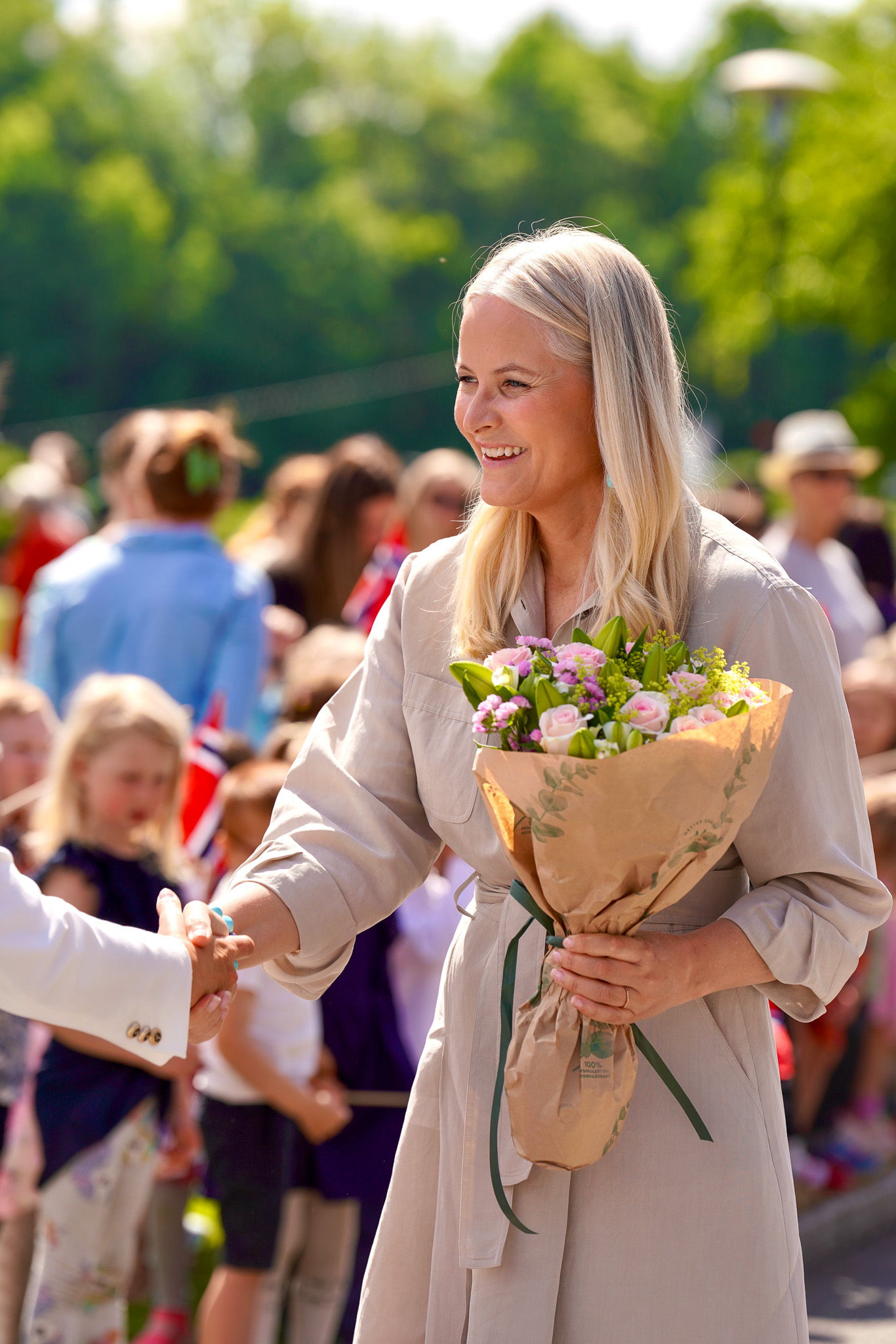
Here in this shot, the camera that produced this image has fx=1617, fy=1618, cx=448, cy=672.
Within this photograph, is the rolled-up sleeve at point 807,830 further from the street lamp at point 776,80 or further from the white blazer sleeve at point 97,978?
the street lamp at point 776,80

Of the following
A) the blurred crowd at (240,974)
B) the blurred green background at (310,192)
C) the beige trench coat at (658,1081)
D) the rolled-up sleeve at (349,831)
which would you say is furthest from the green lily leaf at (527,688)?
the blurred green background at (310,192)

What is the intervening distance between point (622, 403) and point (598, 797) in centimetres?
64

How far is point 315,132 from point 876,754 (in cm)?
7030

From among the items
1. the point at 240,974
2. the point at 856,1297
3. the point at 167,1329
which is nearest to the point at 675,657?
the point at 240,974

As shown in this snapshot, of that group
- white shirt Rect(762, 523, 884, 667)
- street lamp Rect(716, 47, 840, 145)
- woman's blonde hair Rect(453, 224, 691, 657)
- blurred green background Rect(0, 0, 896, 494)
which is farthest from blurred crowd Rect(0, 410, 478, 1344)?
blurred green background Rect(0, 0, 896, 494)

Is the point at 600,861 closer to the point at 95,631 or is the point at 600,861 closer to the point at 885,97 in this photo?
the point at 95,631

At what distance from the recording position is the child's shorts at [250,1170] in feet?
12.6

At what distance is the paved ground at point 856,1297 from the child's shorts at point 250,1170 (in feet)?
6.03

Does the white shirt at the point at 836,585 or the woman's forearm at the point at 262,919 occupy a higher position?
the woman's forearm at the point at 262,919

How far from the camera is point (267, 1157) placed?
3914mm

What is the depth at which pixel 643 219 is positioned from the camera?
7162 cm

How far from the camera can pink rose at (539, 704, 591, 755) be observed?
196 cm

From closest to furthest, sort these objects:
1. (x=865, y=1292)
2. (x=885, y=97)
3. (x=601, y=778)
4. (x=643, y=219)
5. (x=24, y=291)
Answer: (x=601, y=778), (x=865, y=1292), (x=885, y=97), (x=24, y=291), (x=643, y=219)

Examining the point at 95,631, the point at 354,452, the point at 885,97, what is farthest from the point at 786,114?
the point at 95,631
